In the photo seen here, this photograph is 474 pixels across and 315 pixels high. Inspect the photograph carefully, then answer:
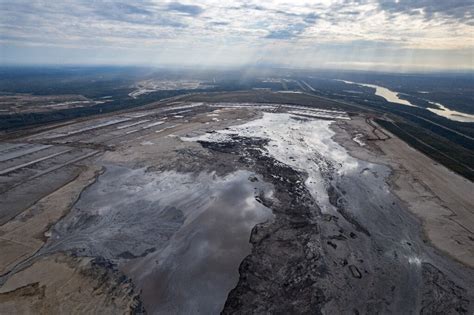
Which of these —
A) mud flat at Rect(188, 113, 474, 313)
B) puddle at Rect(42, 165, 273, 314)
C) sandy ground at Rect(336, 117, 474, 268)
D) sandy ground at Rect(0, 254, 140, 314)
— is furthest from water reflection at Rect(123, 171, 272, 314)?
sandy ground at Rect(336, 117, 474, 268)

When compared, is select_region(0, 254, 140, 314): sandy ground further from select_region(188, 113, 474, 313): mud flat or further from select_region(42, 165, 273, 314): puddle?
select_region(188, 113, 474, 313): mud flat

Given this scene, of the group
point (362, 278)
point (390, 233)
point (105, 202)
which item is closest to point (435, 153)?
point (390, 233)

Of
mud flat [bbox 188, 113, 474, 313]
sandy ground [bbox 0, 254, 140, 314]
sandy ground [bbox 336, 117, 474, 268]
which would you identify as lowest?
sandy ground [bbox 336, 117, 474, 268]

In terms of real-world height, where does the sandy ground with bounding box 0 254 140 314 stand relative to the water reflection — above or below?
above

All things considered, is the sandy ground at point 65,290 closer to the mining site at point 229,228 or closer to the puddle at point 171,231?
the mining site at point 229,228

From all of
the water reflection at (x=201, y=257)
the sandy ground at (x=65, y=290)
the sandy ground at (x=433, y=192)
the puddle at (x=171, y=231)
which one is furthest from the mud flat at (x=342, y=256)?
the sandy ground at (x=65, y=290)
